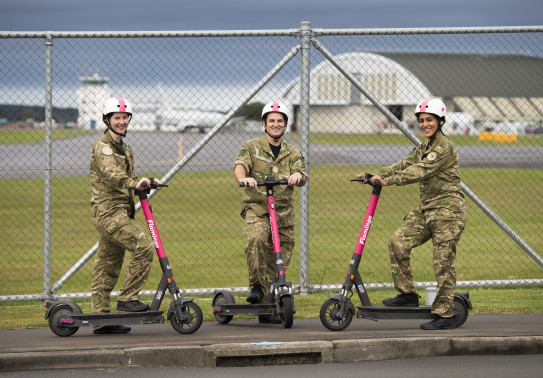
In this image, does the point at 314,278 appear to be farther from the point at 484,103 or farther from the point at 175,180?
the point at 484,103

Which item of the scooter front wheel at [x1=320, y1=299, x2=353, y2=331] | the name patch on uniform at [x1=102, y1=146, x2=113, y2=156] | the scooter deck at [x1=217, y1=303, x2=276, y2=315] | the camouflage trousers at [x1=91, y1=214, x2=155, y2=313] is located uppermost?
the name patch on uniform at [x1=102, y1=146, x2=113, y2=156]

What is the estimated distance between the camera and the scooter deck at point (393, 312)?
308 inches

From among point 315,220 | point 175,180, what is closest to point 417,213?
point 315,220

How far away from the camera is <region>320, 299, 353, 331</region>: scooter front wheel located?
306 inches

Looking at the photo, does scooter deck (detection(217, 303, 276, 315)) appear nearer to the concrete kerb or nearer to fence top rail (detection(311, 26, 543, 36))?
the concrete kerb

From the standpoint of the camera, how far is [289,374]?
6.64 meters

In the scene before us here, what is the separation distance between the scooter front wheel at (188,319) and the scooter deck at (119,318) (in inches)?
4.7

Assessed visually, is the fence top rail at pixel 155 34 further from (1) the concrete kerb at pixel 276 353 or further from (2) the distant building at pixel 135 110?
Result: (1) the concrete kerb at pixel 276 353

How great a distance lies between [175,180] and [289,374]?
14843 mm

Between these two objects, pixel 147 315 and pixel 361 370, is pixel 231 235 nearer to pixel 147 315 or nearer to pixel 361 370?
pixel 147 315

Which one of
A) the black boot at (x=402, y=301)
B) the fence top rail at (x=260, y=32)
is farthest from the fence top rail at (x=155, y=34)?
the black boot at (x=402, y=301)

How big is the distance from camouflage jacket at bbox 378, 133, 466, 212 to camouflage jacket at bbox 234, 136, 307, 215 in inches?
37.4

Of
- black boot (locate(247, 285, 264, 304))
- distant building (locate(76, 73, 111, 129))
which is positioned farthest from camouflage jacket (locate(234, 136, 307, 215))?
distant building (locate(76, 73, 111, 129))

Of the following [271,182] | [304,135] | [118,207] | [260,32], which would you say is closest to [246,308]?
[271,182]
